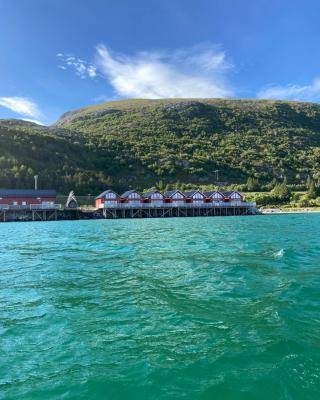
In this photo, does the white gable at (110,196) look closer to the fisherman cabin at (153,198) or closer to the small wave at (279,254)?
the fisherman cabin at (153,198)

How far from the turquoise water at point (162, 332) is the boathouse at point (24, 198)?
71.2m

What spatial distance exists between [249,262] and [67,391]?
12367 mm

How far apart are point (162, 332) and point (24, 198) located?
8170 cm

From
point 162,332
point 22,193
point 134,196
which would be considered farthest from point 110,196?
point 162,332

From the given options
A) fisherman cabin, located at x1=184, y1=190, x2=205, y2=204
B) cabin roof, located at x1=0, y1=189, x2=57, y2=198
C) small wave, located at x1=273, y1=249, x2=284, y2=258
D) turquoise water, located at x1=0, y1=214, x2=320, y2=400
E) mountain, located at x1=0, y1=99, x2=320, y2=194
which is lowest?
turquoise water, located at x1=0, y1=214, x2=320, y2=400

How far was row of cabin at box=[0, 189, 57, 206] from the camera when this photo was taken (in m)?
82.8

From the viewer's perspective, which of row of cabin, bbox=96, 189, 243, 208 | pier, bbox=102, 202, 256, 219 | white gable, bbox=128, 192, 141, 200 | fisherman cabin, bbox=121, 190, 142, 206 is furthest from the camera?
white gable, bbox=128, 192, 141, 200

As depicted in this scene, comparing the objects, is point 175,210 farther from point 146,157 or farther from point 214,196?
point 146,157

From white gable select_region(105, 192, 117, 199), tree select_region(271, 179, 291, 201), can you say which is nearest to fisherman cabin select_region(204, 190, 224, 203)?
tree select_region(271, 179, 291, 201)

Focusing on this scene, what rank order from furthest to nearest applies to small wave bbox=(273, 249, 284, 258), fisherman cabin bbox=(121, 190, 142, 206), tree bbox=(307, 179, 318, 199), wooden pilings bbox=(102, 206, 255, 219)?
tree bbox=(307, 179, 318, 199)
fisherman cabin bbox=(121, 190, 142, 206)
wooden pilings bbox=(102, 206, 255, 219)
small wave bbox=(273, 249, 284, 258)

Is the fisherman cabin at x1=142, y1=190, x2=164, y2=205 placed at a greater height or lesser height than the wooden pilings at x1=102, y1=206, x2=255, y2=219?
greater

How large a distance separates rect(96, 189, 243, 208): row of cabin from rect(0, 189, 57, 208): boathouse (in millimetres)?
11389

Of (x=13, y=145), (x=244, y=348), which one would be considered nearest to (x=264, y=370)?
(x=244, y=348)

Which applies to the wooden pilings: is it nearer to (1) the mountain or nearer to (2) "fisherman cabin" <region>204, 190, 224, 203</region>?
(2) "fisherman cabin" <region>204, 190, 224, 203</region>
